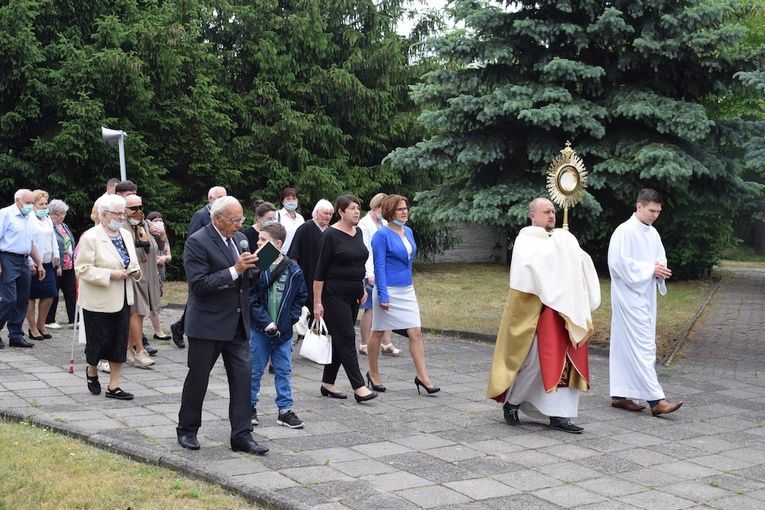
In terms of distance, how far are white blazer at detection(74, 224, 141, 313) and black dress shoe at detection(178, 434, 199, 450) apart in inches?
85.1

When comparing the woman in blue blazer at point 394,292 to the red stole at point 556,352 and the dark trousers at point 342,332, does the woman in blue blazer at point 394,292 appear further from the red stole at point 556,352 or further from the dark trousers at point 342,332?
the red stole at point 556,352

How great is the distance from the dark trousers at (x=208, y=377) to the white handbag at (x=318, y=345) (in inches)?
61.0

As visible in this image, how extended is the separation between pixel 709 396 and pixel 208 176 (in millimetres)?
16393

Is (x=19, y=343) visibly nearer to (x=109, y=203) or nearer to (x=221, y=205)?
(x=109, y=203)

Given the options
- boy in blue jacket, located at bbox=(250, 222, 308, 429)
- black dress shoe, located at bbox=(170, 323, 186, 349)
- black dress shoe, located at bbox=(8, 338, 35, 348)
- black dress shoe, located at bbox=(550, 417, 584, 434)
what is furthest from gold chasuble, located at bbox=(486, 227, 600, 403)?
black dress shoe, located at bbox=(8, 338, 35, 348)

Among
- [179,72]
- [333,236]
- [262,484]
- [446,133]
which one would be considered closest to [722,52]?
[446,133]

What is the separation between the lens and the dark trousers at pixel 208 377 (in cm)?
648

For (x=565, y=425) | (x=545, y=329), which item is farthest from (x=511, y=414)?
(x=545, y=329)

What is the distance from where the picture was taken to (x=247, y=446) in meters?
6.47

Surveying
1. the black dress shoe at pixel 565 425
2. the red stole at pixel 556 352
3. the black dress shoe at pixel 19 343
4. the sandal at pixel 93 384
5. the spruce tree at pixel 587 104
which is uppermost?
the spruce tree at pixel 587 104

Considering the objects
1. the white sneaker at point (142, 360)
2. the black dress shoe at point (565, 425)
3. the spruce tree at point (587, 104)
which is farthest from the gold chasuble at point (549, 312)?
the spruce tree at point (587, 104)

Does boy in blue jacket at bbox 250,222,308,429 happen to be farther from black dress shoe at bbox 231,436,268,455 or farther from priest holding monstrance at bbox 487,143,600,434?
priest holding monstrance at bbox 487,143,600,434

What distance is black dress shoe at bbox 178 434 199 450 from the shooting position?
21.3 ft

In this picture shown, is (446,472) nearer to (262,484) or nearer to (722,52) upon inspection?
(262,484)
